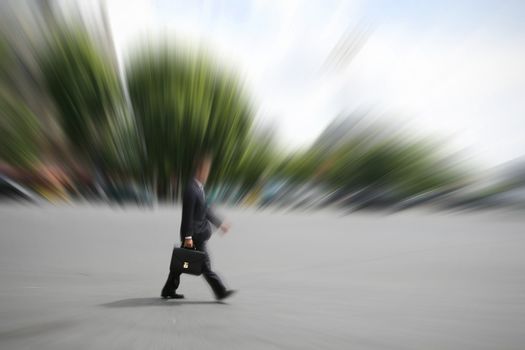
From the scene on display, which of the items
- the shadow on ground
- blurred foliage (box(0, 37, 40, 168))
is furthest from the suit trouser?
blurred foliage (box(0, 37, 40, 168))

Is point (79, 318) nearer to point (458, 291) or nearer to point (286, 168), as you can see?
point (458, 291)

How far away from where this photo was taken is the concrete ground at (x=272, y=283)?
2.99 metres

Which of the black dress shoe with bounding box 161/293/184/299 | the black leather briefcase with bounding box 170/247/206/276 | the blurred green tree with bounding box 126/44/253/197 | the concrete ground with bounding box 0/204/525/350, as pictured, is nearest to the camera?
the concrete ground with bounding box 0/204/525/350

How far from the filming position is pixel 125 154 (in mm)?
10297

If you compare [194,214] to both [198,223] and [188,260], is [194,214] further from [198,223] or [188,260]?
[188,260]

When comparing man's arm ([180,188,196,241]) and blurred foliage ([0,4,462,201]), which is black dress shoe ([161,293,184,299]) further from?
blurred foliage ([0,4,462,201])

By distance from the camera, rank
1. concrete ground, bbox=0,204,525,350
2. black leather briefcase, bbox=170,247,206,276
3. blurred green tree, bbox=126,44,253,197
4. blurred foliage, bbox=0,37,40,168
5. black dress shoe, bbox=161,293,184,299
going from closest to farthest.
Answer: concrete ground, bbox=0,204,525,350 → black leather briefcase, bbox=170,247,206,276 → black dress shoe, bbox=161,293,184,299 → blurred foliage, bbox=0,37,40,168 → blurred green tree, bbox=126,44,253,197

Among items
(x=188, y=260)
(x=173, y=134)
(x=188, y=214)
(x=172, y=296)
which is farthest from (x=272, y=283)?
(x=173, y=134)

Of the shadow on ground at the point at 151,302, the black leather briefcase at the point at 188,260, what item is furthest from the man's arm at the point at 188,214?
the shadow on ground at the point at 151,302

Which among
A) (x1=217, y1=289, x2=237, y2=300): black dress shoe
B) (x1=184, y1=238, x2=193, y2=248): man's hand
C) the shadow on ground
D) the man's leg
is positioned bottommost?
the shadow on ground

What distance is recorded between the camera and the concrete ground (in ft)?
9.80

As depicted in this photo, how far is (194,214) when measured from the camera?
4039 millimetres

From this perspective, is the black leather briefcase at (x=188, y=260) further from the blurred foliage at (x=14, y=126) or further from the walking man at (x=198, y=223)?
the blurred foliage at (x=14, y=126)

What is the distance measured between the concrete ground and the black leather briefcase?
280 millimetres
